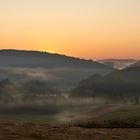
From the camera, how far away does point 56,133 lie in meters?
62.5

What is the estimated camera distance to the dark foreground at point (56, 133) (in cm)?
5819

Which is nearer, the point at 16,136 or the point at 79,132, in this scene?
the point at 16,136

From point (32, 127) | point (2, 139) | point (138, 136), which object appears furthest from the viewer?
point (32, 127)

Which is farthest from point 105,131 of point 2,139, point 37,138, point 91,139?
point 2,139

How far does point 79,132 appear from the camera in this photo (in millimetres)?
63938

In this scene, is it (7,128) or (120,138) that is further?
(7,128)

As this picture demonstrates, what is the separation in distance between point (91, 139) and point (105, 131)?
881cm

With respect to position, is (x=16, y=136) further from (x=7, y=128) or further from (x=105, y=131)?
(x=105, y=131)

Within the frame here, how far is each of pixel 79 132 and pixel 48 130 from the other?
17.4 feet

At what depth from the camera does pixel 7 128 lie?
2542 inches

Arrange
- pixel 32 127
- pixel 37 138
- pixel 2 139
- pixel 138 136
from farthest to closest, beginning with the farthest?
pixel 32 127, pixel 138 136, pixel 37 138, pixel 2 139

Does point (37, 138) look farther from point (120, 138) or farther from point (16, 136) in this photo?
point (120, 138)

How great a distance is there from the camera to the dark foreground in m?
58.2

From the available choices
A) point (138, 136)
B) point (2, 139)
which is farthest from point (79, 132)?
point (2, 139)
